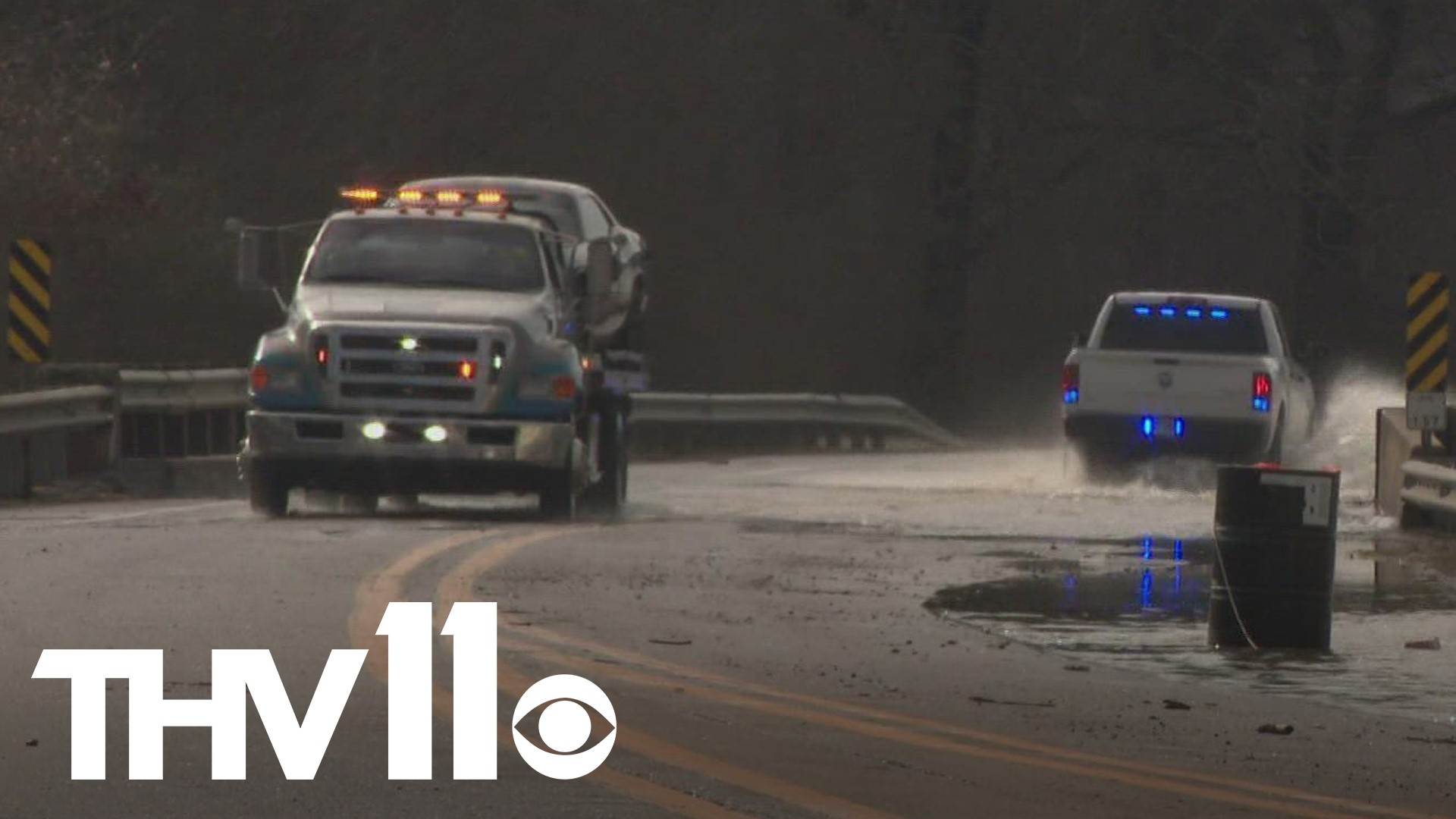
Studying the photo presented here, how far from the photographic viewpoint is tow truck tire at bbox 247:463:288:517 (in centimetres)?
2150

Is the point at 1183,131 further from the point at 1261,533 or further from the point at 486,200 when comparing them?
the point at 1261,533

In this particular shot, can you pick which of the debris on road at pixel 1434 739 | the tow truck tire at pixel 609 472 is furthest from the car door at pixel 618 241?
the debris on road at pixel 1434 739

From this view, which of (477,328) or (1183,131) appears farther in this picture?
(1183,131)

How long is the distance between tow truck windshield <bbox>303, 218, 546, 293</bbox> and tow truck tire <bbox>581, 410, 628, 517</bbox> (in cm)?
186

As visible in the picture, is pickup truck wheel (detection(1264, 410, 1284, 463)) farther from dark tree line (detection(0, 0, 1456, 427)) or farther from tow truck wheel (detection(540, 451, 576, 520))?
dark tree line (detection(0, 0, 1456, 427))

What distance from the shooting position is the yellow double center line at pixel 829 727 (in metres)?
9.17

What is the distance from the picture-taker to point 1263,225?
6669 centimetres

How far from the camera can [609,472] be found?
78.6 feet

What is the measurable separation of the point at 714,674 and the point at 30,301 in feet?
48.2

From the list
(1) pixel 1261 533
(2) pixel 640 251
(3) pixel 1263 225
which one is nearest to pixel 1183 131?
(3) pixel 1263 225

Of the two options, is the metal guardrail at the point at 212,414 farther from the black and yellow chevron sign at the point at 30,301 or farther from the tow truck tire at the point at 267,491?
the tow truck tire at the point at 267,491

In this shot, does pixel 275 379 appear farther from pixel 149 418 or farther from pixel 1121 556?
pixel 1121 556

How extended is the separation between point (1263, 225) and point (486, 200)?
44332mm

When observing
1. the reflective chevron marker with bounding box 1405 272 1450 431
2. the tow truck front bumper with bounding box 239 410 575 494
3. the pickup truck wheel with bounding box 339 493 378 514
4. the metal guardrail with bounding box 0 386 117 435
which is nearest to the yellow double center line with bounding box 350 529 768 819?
the tow truck front bumper with bounding box 239 410 575 494
